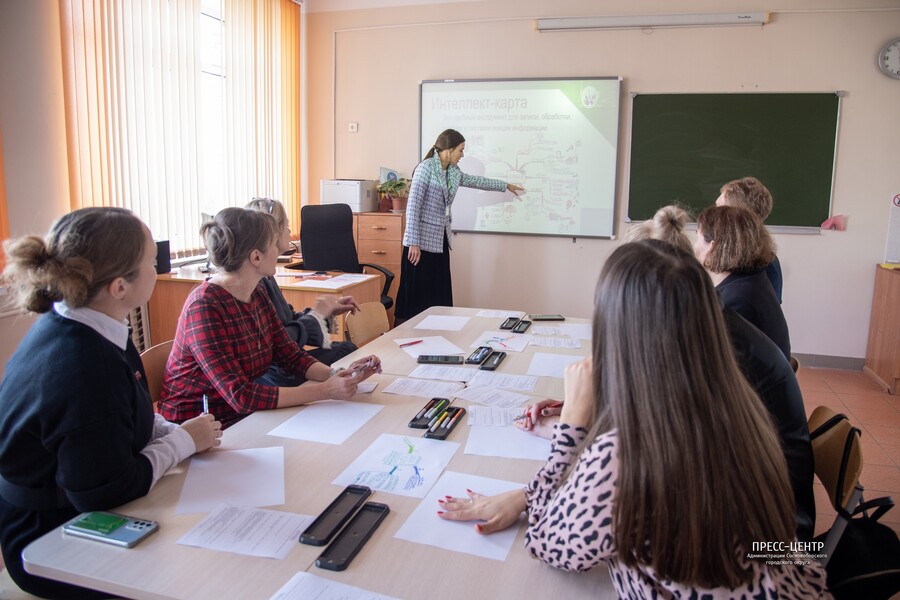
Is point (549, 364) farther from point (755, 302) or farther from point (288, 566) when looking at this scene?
point (288, 566)

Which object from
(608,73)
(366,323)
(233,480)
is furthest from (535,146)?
(233,480)

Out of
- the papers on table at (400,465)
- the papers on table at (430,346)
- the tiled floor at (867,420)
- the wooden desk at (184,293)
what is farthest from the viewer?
the wooden desk at (184,293)

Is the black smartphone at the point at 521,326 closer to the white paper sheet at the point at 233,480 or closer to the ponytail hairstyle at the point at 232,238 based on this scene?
the ponytail hairstyle at the point at 232,238

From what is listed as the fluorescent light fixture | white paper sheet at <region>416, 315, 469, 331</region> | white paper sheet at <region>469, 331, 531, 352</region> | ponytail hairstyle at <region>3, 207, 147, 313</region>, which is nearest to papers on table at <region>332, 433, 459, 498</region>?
ponytail hairstyle at <region>3, 207, 147, 313</region>

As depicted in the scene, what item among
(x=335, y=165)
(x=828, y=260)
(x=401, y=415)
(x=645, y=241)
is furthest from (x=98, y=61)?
(x=828, y=260)

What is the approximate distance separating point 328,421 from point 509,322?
1.43 meters

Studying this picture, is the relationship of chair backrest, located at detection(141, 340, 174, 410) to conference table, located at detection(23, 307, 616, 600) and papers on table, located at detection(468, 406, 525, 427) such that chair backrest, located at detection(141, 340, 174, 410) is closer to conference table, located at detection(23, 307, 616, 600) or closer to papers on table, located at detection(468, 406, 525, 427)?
conference table, located at detection(23, 307, 616, 600)

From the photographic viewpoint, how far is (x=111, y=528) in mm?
1159

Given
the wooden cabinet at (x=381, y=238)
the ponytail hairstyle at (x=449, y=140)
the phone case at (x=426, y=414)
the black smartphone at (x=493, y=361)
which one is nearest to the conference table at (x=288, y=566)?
the phone case at (x=426, y=414)

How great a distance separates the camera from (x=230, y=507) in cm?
126

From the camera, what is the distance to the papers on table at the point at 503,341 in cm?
258

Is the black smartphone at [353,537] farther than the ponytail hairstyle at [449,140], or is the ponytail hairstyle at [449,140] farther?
the ponytail hairstyle at [449,140]

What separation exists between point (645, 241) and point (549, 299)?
450 centimetres

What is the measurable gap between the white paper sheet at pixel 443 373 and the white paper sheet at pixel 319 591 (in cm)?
114
